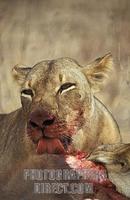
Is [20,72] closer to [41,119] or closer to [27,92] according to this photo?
[27,92]

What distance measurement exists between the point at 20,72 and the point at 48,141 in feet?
2.02

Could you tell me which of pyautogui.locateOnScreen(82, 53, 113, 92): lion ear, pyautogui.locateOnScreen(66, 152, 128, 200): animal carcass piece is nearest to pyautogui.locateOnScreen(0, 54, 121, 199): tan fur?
pyautogui.locateOnScreen(82, 53, 113, 92): lion ear

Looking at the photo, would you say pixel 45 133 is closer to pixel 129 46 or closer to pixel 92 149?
pixel 92 149

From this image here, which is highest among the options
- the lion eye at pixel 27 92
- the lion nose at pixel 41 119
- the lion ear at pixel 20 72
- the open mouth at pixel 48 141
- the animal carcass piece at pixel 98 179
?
the lion ear at pixel 20 72

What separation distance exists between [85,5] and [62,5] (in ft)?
0.61

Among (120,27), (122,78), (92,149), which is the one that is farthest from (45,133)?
(120,27)

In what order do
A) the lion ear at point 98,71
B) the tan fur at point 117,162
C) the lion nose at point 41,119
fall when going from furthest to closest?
1. the lion ear at point 98,71
2. the lion nose at point 41,119
3. the tan fur at point 117,162

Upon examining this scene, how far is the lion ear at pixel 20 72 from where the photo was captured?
4.97 m

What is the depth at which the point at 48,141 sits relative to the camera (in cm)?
473

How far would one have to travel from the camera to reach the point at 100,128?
483 cm

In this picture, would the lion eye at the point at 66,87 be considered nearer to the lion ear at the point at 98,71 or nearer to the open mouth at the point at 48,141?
the lion ear at the point at 98,71

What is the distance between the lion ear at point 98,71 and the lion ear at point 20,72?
45cm

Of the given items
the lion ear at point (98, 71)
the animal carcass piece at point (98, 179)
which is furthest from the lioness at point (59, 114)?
the animal carcass piece at point (98, 179)

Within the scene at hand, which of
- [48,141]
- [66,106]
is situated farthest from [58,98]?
[48,141]
